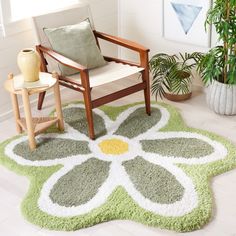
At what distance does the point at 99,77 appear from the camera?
3.08 m

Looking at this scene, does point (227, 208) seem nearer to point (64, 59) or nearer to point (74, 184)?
point (74, 184)

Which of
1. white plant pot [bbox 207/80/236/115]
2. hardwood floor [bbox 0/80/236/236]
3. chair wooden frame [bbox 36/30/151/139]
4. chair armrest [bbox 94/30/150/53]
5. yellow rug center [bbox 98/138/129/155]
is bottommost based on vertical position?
hardwood floor [bbox 0/80/236/236]

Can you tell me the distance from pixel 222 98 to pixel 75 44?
3.84ft

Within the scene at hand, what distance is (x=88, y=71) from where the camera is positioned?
302cm

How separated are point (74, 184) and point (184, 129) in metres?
0.97

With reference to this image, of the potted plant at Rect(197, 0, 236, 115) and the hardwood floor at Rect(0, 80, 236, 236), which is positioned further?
the potted plant at Rect(197, 0, 236, 115)

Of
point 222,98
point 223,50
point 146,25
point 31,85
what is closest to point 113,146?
point 31,85

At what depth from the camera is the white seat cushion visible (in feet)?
9.93

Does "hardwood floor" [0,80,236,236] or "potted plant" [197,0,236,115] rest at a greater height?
"potted plant" [197,0,236,115]

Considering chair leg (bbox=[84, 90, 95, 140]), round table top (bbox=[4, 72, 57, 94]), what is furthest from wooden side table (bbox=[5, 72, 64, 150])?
chair leg (bbox=[84, 90, 95, 140])

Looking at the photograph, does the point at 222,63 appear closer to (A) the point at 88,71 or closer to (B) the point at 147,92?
(B) the point at 147,92

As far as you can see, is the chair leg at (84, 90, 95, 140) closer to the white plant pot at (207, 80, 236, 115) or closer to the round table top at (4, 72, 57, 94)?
the round table top at (4, 72, 57, 94)

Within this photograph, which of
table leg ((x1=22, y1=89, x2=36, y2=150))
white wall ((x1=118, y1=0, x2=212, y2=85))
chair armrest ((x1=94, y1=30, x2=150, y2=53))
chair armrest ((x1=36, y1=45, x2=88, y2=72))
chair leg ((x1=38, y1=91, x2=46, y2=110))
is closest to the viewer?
table leg ((x1=22, y1=89, x2=36, y2=150))

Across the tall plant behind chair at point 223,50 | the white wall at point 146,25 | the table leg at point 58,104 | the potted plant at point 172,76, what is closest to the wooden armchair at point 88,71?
the table leg at point 58,104
